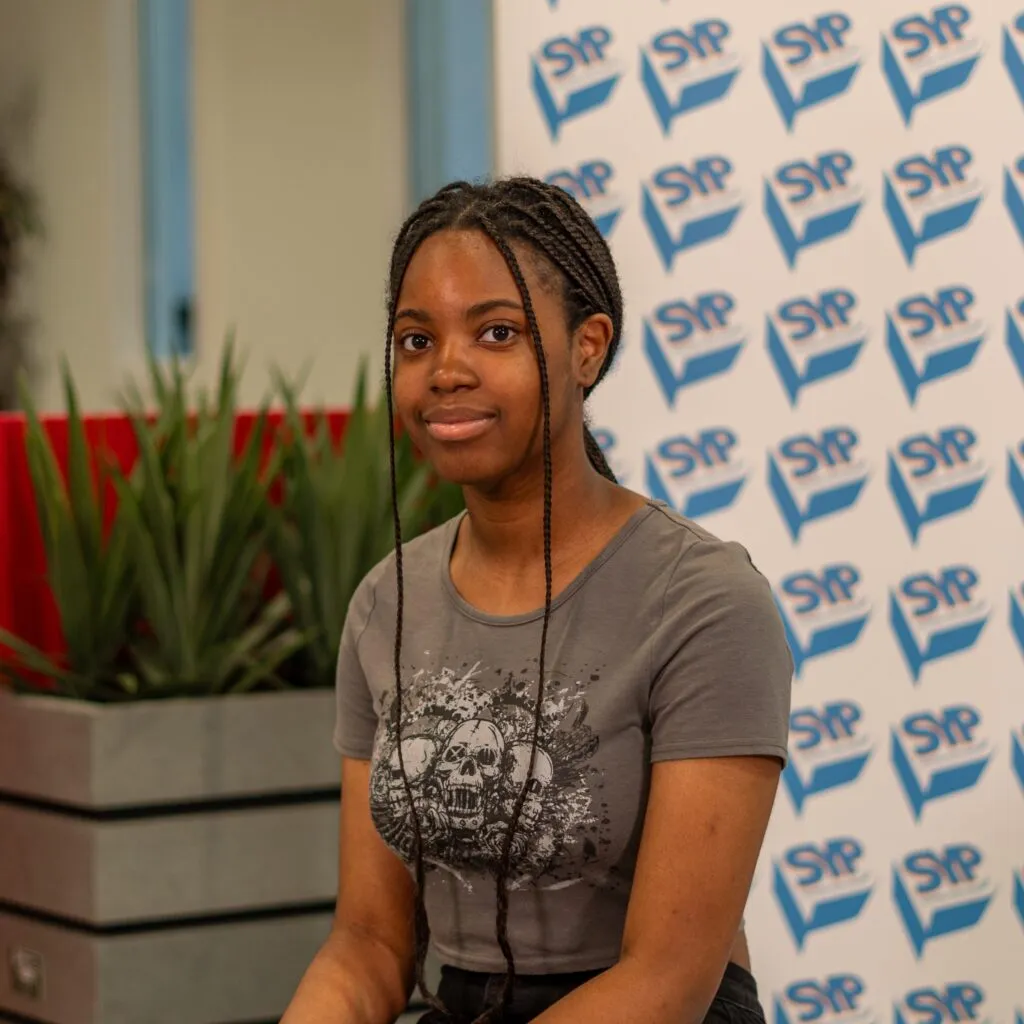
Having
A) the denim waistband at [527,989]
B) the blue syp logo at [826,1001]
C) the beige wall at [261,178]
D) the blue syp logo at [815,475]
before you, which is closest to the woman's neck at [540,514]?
the denim waistband at [527,989]

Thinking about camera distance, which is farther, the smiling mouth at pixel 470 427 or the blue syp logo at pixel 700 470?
the blue syp logo at pixel 700 470

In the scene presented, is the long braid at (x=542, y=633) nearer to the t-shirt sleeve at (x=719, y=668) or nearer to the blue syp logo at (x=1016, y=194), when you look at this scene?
the t-shirt sleeve at (x=719, y=668)

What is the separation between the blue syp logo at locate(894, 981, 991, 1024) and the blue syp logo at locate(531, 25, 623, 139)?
1297mm

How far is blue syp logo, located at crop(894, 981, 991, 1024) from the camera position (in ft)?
7.38

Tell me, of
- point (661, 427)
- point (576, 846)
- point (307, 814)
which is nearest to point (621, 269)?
point (661, 427)

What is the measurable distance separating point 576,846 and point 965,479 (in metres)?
1.06

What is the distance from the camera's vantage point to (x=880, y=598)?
2273 mm

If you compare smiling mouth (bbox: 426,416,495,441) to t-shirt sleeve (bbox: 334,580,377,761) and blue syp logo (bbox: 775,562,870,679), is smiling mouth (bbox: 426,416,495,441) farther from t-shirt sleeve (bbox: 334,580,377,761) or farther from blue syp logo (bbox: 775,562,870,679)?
blue syp logo (bbox: 775,562,870,679)

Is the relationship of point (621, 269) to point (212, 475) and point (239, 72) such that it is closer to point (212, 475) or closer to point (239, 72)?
point (212, 475)

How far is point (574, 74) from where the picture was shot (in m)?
2.35

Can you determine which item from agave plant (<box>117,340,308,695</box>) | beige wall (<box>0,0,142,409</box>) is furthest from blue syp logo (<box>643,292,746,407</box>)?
beige wall (<box>0,0,142,409</box>)

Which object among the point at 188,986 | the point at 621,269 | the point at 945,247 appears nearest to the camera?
the point at 945,247

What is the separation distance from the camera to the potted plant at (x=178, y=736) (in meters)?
2.57

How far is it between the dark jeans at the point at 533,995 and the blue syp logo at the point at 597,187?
3.92ft
